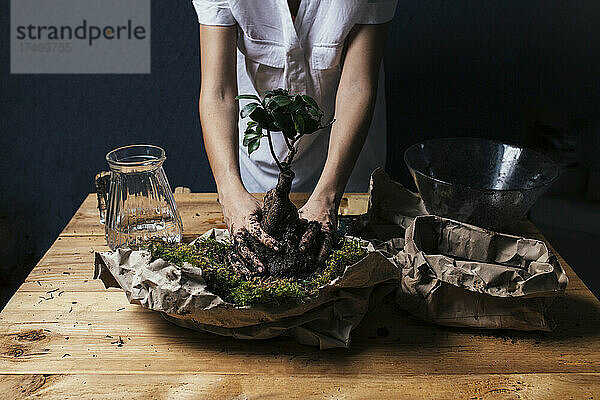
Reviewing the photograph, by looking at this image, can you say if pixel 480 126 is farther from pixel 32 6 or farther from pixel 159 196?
pixel 32 6

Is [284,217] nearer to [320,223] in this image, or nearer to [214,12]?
[320,223]

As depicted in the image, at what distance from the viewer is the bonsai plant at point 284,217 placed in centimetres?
91

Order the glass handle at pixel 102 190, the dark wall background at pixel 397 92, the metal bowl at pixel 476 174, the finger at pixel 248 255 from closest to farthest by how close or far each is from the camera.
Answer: the finger at pixel 248 255
the metal bowl at pixel 476 174
the glass handle at pixel 102 190
the dark wall background at pixel 397 92

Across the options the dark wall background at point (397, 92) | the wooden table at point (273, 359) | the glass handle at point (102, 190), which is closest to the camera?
the wooden table at point (273, 359)

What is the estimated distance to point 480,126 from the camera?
222 centimetres

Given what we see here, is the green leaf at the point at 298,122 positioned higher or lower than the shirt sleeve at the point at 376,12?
lower

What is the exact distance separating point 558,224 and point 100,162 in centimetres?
173

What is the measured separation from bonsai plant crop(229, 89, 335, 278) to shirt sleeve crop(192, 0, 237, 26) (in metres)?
0.45

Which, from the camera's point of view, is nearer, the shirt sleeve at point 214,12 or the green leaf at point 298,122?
the green leaf at point 298,122

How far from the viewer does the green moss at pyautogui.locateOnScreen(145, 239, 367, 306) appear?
87 centimetres

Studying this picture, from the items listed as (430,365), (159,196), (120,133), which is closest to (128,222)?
(159,196)

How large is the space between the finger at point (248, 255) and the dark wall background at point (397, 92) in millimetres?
1344
